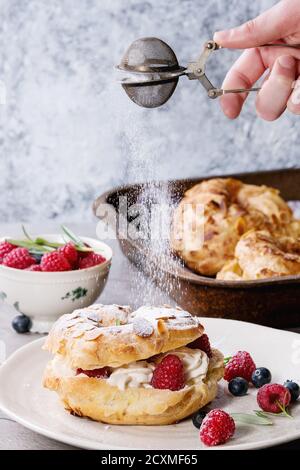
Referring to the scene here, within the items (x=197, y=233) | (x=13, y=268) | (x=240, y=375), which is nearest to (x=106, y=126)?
(x=197, y=233)

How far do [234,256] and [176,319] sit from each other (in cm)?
85

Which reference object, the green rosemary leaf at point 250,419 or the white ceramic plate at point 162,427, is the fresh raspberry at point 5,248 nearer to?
the white ceramic plate at point 162,427

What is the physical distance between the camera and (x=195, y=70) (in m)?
1.72

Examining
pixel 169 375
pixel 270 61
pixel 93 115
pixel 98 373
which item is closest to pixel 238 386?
pixel 169 375

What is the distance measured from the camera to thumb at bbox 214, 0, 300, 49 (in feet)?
6.33

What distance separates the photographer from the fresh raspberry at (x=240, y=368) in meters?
1.68

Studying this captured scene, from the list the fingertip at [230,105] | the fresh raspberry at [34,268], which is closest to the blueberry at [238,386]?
the fresh raspberry at [34,268]

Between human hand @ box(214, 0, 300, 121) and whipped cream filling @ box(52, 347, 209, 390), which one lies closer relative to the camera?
whipped cream filling @ box(52, 347, 209, 390)

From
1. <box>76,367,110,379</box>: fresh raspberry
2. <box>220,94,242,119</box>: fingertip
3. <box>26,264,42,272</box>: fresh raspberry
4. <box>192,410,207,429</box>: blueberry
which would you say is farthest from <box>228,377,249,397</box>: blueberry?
<box>220,94,242,119</box>: fingertip

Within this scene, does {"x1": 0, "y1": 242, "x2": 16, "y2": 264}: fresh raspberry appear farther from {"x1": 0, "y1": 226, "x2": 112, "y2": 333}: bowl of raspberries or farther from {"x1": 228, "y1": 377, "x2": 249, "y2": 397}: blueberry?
{"x1": 228, "y1": 377, "x2": 249, "y2": 397}: blueberry

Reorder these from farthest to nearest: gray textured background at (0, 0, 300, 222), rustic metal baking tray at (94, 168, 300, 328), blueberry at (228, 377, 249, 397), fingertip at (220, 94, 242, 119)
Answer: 1. gray textured background at (0, 0, 300, 222)
2. fingertip at (220, 94, 242, 119)
3. rustic metal baking tray at (94, 168, 300, 328)
4. blueberry at (228, 377, 249, 397)

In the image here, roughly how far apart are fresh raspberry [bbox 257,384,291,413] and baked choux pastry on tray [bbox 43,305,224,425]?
9cm

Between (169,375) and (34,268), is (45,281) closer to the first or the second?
(34,268)

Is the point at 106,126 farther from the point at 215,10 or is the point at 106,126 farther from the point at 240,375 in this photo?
the point at 240,375
